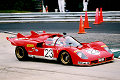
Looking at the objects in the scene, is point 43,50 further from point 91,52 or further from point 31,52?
point 91,52

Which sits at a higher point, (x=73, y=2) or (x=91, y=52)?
(x=73, y=2)

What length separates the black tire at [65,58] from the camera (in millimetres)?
9336

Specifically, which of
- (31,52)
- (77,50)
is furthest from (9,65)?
(77,50)

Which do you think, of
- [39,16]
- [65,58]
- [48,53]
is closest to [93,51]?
[65,58]

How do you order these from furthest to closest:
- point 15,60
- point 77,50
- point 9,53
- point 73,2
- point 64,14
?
point 73,2
point 64,14
point 9,53
point 15,60
point 77,50

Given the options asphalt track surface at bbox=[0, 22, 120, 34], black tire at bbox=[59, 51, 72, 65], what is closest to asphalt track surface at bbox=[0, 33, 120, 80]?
black tire at bbox=[59, 51, 72, 65]

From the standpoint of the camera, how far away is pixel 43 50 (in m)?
10.0

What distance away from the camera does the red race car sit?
9203 millimetres

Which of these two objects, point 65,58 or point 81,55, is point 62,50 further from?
point 81,55

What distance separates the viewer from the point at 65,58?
948 centimetres

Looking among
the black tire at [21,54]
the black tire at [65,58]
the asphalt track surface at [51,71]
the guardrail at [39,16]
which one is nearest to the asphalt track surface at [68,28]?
the guardrail at [39,16]

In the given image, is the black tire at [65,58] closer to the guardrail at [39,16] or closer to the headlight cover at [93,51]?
the headlight cover at [93,51]

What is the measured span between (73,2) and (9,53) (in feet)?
89.6

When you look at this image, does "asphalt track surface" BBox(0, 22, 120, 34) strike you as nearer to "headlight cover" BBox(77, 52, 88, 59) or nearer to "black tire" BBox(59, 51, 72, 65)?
"black tire" BBox(59, 51, 72, 65)
